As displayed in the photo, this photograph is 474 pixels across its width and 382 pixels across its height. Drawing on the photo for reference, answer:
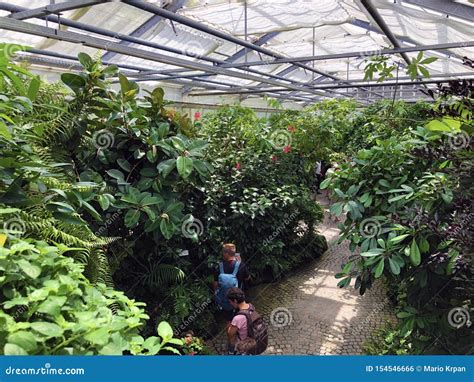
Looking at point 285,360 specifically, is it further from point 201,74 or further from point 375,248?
point 201,74

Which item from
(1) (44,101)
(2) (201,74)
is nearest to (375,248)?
(1) (44,101)

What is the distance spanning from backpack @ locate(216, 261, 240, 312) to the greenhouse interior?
0.01 m

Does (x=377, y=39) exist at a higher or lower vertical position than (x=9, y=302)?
higher

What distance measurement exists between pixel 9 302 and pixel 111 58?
24.1 feet

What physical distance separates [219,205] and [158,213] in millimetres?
2085

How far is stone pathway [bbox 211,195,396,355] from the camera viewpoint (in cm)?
377

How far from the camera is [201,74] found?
7625 mm

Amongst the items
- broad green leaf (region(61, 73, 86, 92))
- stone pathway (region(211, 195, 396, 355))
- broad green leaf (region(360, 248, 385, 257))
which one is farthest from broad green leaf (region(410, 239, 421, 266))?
broad green leaf (region(61, 73, 86, 92))

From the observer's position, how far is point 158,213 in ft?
7.49

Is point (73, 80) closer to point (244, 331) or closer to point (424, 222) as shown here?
point (424, 222)

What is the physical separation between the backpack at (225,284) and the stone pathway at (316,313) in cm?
49

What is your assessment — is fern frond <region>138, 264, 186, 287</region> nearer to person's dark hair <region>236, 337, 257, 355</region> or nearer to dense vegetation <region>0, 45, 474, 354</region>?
dense vegetation <region>0, 45, 474, 354</region>

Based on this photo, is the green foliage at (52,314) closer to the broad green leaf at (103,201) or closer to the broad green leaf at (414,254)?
the broad green leaf at (103,201)

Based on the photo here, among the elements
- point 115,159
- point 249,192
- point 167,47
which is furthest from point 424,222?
point 167,47
